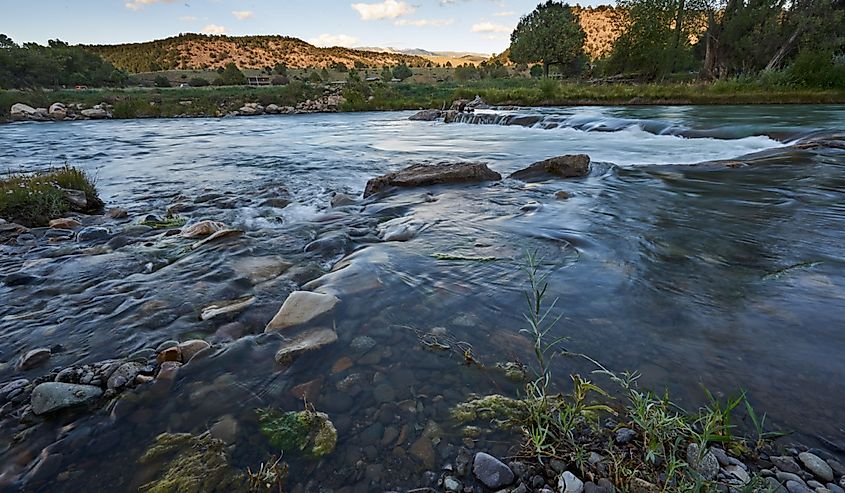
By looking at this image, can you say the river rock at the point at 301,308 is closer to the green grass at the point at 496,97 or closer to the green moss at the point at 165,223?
the green moss at the point at 165,223

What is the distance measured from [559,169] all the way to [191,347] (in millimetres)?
6594

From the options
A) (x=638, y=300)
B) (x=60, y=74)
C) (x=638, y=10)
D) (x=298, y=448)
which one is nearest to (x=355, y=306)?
(x=298, y=448)

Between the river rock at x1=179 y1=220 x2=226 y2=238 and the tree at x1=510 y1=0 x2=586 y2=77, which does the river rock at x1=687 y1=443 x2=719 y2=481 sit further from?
the tree at x1=510 y1=0 x2=586 y2=77

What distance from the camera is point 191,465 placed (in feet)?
5.36

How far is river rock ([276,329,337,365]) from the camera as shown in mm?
2285

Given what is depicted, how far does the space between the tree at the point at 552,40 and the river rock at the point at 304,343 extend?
1978 inches

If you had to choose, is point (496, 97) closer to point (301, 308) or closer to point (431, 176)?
point (431, 176)

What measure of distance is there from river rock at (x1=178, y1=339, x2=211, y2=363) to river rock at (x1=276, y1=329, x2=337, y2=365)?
1.49 ft

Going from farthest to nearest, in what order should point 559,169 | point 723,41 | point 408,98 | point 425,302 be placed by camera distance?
point 723,41 → point 408,98 → point 559,169 → point 425,302

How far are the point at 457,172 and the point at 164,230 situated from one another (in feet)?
14.2

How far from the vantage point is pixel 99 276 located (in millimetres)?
3439

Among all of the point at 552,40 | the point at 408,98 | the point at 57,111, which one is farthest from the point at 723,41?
the point at 57,111

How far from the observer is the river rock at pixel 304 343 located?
2.29 metres

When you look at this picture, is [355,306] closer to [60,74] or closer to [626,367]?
[626,367]
